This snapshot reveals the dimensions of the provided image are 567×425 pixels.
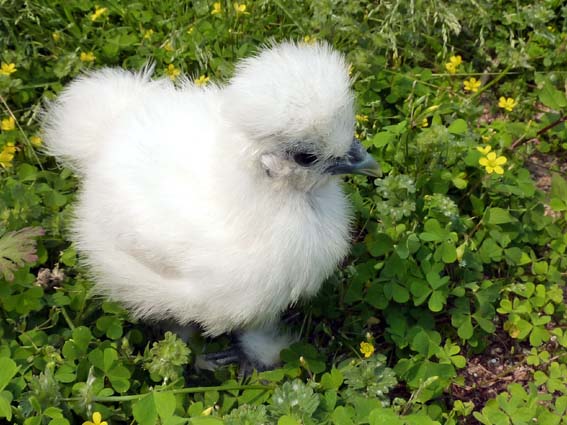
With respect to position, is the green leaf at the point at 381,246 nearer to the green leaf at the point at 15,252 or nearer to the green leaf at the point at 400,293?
the green leaf at the point at 400,293

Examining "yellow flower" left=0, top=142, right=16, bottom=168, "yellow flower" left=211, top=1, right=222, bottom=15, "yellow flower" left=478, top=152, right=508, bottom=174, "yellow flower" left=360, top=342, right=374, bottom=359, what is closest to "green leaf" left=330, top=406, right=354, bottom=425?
"yellow flower" left=360, top=342, right=374, bottom=359

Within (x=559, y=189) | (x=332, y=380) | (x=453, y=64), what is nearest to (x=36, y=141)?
(x=332, y=380)

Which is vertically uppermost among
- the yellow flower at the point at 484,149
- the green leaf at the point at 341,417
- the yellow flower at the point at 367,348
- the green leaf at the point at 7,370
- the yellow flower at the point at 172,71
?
the yellow flower at the point at 172,71

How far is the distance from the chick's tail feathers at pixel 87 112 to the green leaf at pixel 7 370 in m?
1.01

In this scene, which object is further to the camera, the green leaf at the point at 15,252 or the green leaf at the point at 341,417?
the green leaf at the point at 15,252

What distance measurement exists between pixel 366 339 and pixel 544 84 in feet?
5.80

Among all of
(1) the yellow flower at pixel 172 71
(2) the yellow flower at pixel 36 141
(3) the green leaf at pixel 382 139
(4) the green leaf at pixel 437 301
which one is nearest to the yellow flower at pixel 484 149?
(3) the green leaf at pixel 382 139

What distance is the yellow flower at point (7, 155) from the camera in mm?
3275

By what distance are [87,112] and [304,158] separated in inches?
49.8

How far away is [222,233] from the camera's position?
8.02 ft

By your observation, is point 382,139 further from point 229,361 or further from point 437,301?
point 229,361

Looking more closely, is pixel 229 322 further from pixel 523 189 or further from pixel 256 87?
pixel 523 189

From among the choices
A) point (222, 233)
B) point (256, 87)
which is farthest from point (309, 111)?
point (222, 233)

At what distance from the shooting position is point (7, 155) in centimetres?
329
